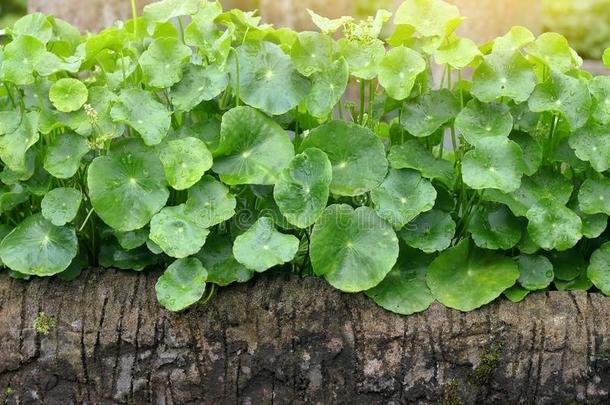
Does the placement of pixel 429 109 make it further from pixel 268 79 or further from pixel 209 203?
pixel 209 203

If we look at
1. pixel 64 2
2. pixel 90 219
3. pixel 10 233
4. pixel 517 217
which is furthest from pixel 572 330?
pixel 64 2

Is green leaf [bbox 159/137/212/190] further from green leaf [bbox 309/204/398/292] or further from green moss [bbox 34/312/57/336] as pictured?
green moss [bbox 34/312/57/336]

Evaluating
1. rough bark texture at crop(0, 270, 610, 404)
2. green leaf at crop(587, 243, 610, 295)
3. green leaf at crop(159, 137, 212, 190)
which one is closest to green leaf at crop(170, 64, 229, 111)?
green leaf at crop(159, 137, 212, 190)

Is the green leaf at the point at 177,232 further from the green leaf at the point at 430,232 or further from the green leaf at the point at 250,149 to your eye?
the green leaf at the point at 430,232

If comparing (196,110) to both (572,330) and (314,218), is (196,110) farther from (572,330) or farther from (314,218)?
(572,330)

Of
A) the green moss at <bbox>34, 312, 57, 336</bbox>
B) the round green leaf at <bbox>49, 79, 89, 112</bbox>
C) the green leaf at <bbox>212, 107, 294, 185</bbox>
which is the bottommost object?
the green moss at <bbox>34, 312, 57, 336</bbox>
